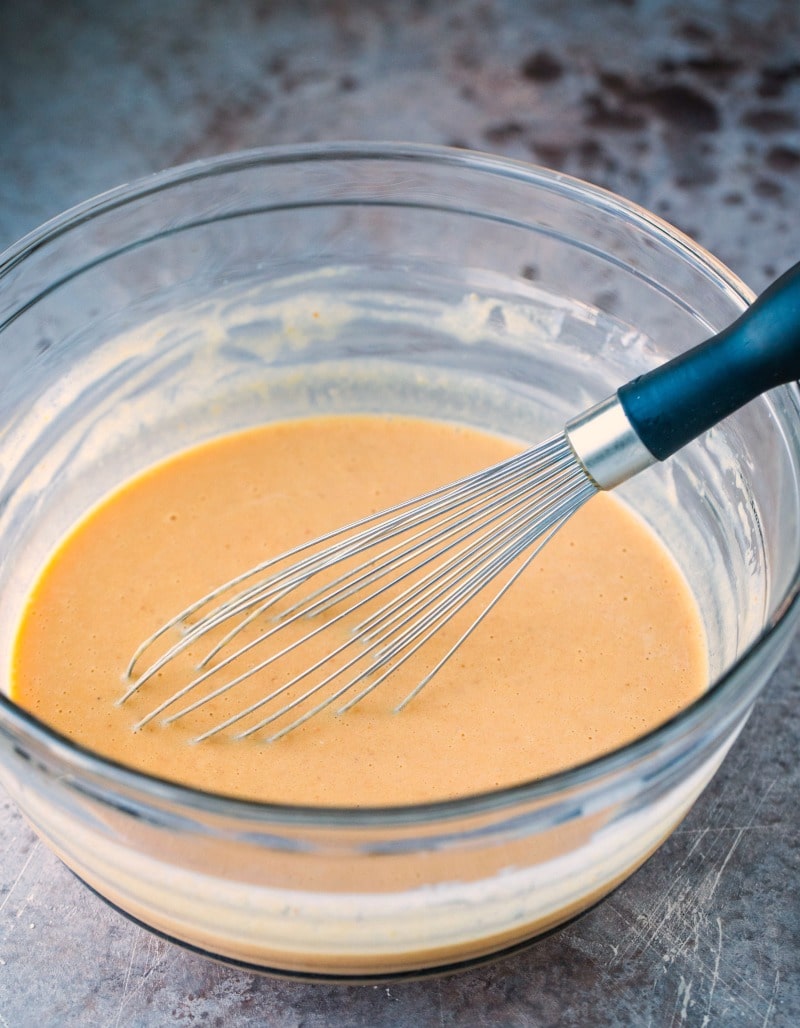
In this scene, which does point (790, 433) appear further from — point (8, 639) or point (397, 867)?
point (8, 639)

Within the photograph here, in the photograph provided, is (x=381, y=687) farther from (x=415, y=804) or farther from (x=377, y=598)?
(x=415, y=804)

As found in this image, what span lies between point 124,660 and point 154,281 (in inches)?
14.4

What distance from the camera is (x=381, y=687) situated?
3.41 feet

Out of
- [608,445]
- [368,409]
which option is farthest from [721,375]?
[368,409]

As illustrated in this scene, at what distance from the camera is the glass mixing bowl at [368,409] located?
0.74 meters

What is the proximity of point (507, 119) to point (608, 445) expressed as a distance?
0.81 metres

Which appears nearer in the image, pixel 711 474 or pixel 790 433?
pixel 790 433

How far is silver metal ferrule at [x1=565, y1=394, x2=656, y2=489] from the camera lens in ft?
2.81

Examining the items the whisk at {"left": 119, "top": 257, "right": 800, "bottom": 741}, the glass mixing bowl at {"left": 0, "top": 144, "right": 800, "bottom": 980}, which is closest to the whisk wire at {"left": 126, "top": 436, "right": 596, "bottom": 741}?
the whisk at {"left": 119, "top": 257, "right": 800, "bottom": 741}

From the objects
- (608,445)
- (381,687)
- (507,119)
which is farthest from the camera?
(507,119)

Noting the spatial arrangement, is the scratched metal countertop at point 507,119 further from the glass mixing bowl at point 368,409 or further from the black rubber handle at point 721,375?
the black rubber handle at point 721,375

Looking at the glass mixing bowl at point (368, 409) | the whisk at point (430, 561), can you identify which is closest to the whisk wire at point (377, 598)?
the whisk at point (430, 561)

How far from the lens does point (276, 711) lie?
1.03m

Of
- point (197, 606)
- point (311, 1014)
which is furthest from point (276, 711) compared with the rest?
point (311, 1014)
